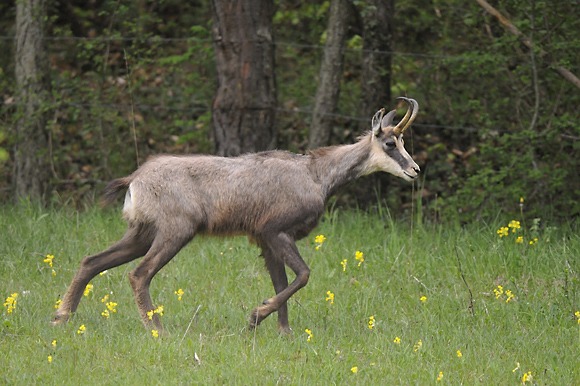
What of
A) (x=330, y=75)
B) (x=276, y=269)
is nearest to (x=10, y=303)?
(x=276, y=269)

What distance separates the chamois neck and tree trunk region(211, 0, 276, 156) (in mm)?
3005

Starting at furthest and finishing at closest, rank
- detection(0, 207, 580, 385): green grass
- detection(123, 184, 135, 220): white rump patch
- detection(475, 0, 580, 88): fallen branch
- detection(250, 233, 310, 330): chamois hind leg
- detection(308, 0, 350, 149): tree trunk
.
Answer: detection(308, 0, 350, 149): tree trunk → detection(475, 0, 580, 88): fallen branch → detection(123, 184, 135, 220): white rump patch → detection(250, 233, 310, 330): chamois hind leg → detection(0, 207, 580, 385): green grass

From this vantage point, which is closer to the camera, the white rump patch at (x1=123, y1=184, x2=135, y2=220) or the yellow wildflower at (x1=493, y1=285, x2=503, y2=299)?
the white rump patch at (x1=123, y1=184, x2=135, y2=220)

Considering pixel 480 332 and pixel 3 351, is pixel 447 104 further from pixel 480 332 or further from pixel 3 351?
pixel 3 351

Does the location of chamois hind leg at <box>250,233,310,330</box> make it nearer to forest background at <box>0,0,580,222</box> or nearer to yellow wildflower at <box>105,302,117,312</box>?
yellow wildflower at <box>105,302,117,312</box>

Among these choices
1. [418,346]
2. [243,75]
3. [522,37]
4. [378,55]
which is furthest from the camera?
[378,55]

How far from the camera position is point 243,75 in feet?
36.3

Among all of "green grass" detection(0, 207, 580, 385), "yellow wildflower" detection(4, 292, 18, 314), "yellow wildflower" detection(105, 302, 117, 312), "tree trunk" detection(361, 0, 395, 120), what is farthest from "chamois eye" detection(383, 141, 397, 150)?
"tree trunk" detection(361, 0, 395, 120)

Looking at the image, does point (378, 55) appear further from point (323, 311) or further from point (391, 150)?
point (323, 311)

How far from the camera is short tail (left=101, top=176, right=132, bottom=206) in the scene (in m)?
7.98

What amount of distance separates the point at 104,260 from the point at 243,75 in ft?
12.1

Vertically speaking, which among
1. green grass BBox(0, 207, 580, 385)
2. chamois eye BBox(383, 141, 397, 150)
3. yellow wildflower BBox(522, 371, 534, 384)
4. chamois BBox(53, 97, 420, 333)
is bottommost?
green grass BBox(0, 207, 580, 385)

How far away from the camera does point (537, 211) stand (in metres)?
11.2

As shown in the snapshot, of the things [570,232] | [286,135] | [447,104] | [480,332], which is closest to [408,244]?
[570,232]
